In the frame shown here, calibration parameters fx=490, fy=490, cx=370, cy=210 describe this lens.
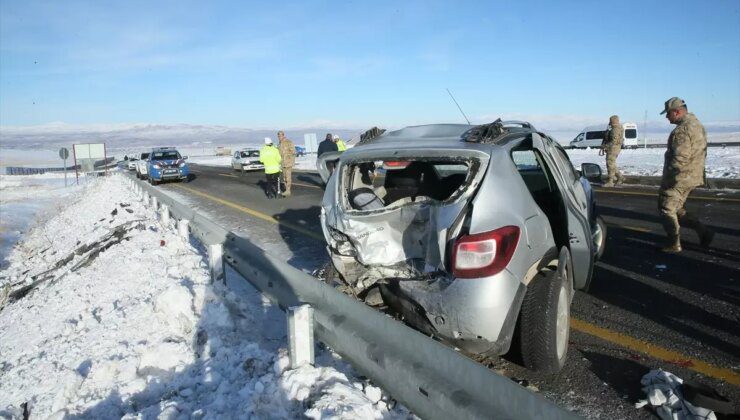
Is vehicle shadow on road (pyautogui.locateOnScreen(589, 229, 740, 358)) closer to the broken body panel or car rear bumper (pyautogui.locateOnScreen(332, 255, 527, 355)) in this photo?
the broken body panel

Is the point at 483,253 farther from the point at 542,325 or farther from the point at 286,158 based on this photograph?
the point at 286,158

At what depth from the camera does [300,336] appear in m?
3.04

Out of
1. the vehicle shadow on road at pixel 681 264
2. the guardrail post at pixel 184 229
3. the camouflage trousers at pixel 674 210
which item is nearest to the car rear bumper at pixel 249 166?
the guardrail post at pixel 184 229

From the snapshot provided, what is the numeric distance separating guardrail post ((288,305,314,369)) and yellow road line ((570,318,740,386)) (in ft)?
7.77

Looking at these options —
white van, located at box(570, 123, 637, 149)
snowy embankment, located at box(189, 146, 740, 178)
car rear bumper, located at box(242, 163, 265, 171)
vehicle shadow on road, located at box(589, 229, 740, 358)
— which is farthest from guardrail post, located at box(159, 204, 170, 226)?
white van, located at box(570, 123, 637, 149)

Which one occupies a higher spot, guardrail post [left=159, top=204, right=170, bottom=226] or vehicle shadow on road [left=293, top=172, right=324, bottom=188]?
guardrail post [left=159, top=204, right=170, bottom=226]

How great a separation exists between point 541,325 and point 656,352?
120 cm

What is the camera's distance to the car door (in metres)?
3.97

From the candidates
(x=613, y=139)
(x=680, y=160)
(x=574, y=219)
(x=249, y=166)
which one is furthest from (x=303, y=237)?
(x=249, y=166)

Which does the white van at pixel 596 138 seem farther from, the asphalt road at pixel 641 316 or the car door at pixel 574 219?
the car door at pixel 574 219

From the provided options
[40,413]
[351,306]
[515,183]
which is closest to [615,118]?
[515,183]

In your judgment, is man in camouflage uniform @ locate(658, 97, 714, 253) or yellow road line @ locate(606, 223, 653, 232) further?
yellow road line @ locate(606, 223, 653, 232)

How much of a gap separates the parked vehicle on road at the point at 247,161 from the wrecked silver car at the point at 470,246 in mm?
26055

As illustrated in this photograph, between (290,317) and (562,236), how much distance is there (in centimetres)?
245
